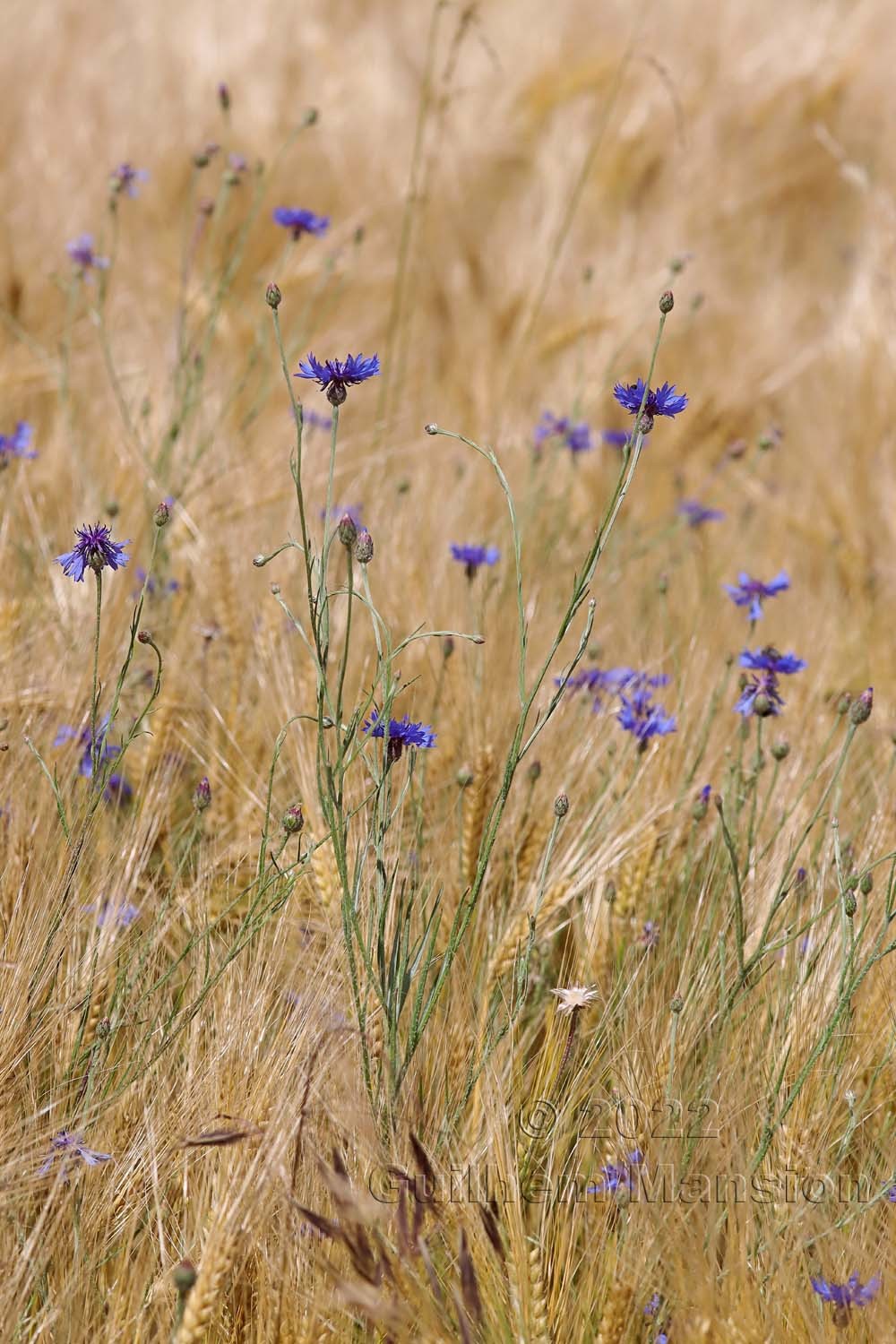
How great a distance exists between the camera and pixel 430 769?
1.60 meters

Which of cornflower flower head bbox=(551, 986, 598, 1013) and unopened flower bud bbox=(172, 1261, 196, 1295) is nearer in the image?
→ unopened flower bud bbox=(172, 1261, 196, 1295)

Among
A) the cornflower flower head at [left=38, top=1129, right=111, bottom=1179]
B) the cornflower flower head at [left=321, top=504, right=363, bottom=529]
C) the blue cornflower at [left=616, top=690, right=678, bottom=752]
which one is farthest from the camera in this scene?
the cornflower flower head at [left=321, top=504, right=363, bottom=529]

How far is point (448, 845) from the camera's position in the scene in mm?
1485

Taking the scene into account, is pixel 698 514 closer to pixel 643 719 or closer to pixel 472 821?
pixel 643 719

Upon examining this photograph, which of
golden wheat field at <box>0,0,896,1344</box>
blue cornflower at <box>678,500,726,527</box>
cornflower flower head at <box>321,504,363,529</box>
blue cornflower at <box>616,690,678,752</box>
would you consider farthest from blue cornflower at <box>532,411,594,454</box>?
blue cornflower at <box>616,690,678,752</box>

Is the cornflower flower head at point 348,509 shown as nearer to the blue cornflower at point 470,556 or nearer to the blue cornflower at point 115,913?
the blue cornflower at point 470,556

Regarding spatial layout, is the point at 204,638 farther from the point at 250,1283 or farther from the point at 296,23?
the point at 296,23

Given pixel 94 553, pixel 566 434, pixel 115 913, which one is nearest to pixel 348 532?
pixel 94 553

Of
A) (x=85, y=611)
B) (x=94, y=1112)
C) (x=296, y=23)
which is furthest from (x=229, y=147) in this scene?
(x=94, y=1112)

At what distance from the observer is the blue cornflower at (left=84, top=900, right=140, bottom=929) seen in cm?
118

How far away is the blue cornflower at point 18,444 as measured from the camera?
1925 millimetres

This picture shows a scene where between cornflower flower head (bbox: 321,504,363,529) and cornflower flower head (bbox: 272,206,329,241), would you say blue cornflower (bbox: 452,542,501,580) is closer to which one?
cornflower flower head (bbox: 321,504,363,529)

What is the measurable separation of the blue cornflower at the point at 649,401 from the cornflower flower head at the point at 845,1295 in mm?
660

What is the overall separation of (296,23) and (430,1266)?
12.6 ft
